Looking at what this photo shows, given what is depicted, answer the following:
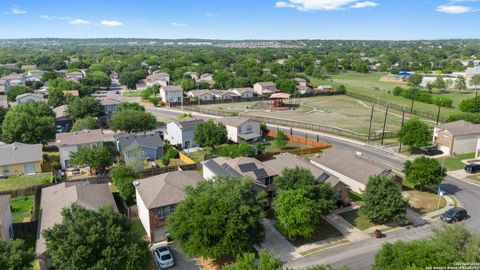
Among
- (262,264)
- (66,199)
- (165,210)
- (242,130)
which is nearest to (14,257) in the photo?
(165,210)

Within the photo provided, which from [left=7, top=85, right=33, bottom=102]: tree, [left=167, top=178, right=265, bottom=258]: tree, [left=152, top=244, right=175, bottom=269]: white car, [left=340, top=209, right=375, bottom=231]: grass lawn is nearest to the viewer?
[left=167, top=178, right=265, bottom=258]: tree

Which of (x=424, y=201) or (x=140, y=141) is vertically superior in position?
(x=140, y=141)

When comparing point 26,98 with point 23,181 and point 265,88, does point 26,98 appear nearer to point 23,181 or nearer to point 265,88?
point 23,181

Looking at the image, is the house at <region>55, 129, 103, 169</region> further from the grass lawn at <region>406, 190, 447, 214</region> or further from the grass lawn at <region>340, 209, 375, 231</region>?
the grass lawn at <region>406, 190, 447, 214</region>

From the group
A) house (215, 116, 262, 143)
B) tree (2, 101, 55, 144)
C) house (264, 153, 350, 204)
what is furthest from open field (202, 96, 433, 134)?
tree (2, 101, 55, 144)

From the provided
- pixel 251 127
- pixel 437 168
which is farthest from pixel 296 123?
pixel 437 168

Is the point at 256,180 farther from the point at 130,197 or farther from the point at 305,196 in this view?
the point at 130,197
